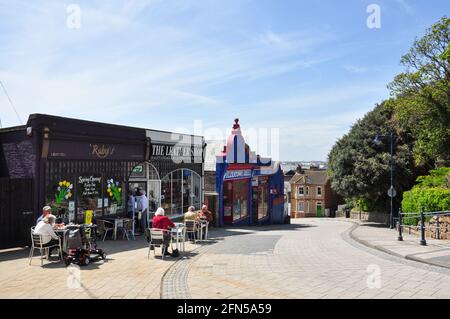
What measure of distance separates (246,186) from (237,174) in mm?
1942

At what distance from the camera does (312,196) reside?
65062mm

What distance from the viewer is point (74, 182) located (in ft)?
45.6

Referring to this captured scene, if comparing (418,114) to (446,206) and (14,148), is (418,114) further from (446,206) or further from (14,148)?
(14,148)

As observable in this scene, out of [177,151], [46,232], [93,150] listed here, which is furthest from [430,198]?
[46,232]

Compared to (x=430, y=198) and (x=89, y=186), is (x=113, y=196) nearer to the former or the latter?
(x=89, y=186)

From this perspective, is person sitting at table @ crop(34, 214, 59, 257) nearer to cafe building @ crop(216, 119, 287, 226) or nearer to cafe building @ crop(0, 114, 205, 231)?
cafe building @ crop(0, 114, 205, 231)

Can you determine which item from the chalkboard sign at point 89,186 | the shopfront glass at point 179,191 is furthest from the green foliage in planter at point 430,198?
the chalkboard sign at point 89,186

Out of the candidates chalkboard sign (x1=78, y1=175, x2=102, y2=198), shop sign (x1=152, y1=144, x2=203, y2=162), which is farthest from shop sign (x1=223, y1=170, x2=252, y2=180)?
chalkboard sign (x1=78, y1=175, x2=102, y2=198)

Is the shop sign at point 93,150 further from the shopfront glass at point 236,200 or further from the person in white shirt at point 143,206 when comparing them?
the shopfront glass at point 236,200

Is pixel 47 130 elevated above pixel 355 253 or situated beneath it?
elevated above

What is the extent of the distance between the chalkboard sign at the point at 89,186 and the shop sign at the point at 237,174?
9.59 m
